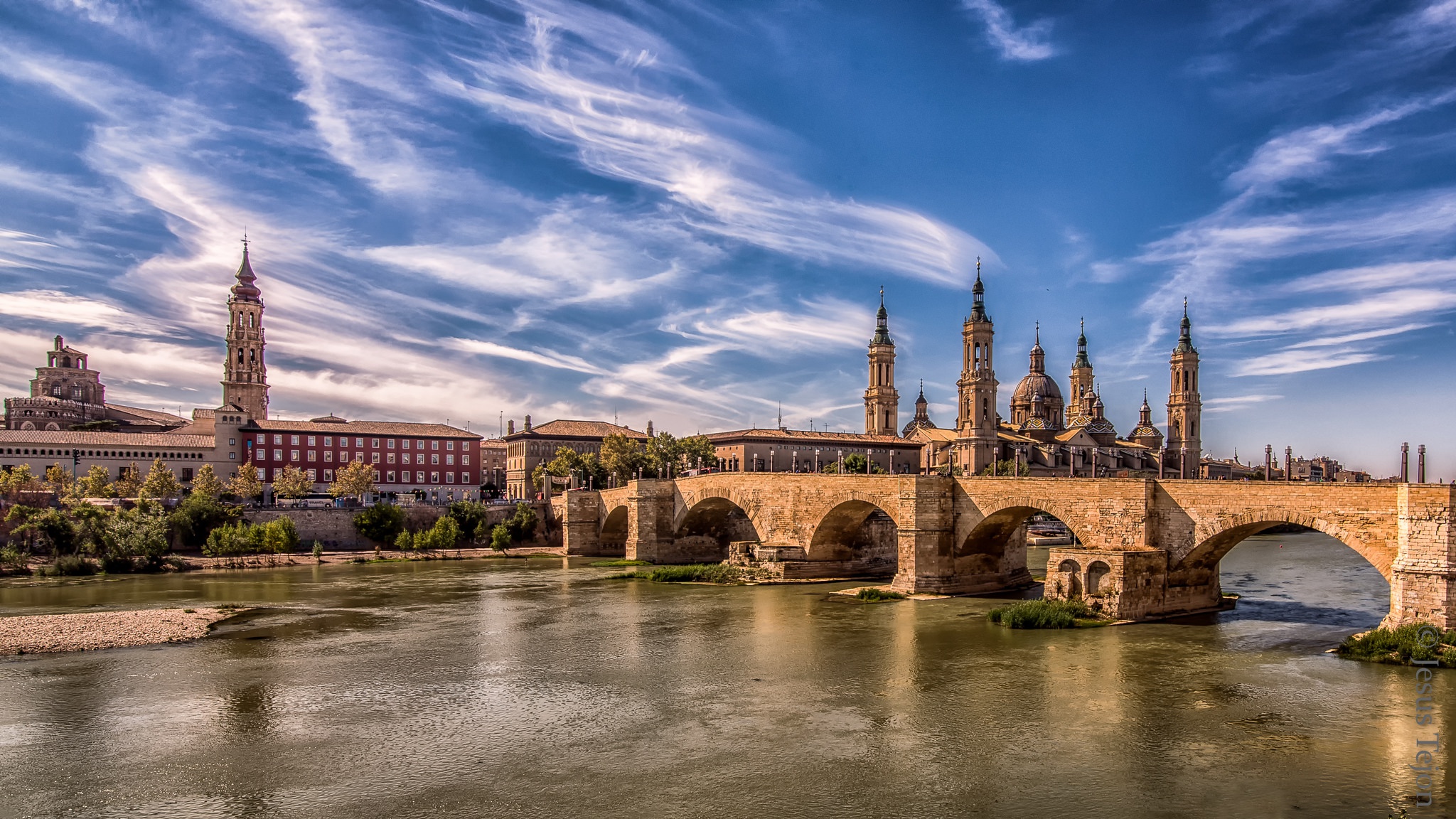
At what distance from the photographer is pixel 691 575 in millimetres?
44500

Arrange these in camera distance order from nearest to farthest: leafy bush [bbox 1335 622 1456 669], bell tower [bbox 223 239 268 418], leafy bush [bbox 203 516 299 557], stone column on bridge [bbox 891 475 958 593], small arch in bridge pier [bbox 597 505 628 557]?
leafy bush [bbox 1335 622 1456 669] → stone column on bridge [bbox 891 475 958 593] → leafy bush [bbox 203 516 299 557] → small arch in bridge pier [bbox 597 505 628 557] → bell tower [bbox 223 239 268 418]

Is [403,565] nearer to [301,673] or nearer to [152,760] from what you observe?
[301,673]

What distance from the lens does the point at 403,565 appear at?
5428 centimetres

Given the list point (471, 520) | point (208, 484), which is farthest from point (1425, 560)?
point (208, 484)

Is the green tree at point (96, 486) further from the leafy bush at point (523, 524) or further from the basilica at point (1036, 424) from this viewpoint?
the basilica at point (1036, 424)

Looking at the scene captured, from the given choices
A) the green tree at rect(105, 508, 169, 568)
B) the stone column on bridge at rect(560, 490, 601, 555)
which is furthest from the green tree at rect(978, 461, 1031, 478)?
the green tree at rect(105, 508, 169, 568)

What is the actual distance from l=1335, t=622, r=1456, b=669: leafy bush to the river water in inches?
20.1

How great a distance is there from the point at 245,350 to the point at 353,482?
121 feet

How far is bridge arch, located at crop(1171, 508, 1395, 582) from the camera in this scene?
954 inches

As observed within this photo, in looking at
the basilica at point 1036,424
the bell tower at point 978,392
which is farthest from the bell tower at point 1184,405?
the bell tower at point 978,392

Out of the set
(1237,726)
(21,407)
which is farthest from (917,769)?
(21,407)

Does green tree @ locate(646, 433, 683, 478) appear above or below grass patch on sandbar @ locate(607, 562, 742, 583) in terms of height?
Result: above

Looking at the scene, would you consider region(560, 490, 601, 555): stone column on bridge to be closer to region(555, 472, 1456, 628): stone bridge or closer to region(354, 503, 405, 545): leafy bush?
region(555, 472, 1456, 628): stone bridge

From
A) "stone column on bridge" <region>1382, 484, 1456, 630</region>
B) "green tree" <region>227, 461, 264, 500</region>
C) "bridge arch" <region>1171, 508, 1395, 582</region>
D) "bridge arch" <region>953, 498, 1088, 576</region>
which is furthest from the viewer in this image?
"green tree" <region>227, 461, 264, 500</region>
